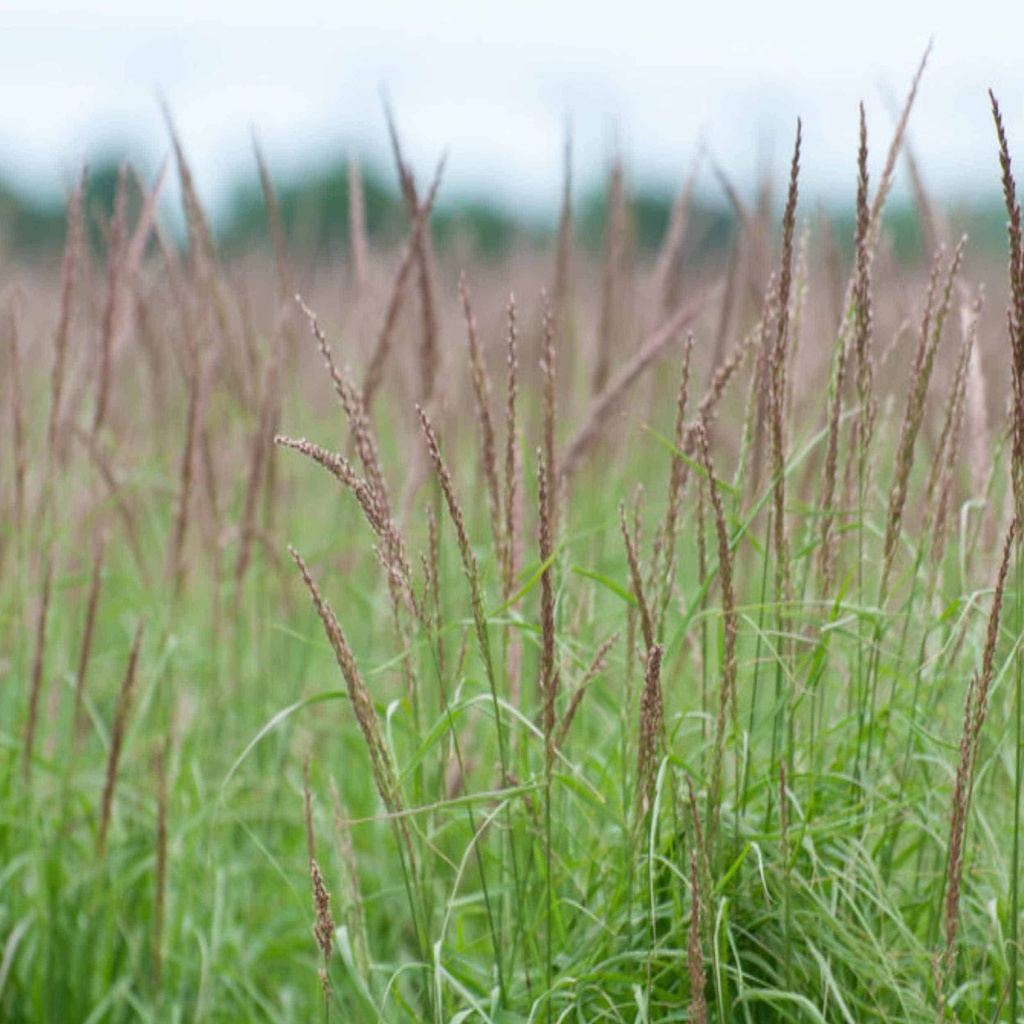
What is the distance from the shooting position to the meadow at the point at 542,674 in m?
1.27

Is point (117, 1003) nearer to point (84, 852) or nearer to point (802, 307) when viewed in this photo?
point (84, 852)

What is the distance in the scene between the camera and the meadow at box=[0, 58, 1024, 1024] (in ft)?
4.17

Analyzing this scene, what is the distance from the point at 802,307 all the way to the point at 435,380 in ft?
1.95

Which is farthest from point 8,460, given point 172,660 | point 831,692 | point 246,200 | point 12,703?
point 246,200

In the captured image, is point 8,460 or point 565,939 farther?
point 8,460

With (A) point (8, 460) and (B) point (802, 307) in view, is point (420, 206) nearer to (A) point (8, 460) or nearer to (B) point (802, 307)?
(B) point (802, 307)

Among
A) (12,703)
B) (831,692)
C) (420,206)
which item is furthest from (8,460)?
(831,692)

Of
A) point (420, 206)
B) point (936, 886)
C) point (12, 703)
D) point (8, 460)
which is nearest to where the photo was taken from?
point (936, 886)

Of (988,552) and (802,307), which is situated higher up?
(802,307)

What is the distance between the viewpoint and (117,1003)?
195 centimetres

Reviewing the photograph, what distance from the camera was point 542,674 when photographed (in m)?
1.17

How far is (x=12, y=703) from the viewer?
264 cm

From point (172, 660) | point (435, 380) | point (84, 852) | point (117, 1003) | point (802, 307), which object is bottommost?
point (117, 1003)

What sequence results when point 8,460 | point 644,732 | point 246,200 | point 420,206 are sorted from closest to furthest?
point 644,732 → point 420,206 → point 8,460 → point 246,200
